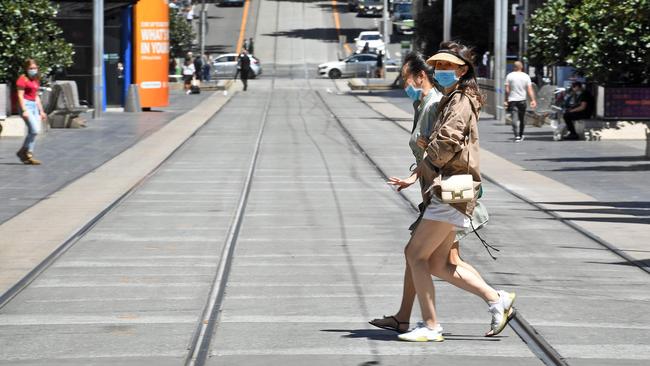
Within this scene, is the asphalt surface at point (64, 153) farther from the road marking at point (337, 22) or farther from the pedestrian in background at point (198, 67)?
the road marking at point (337, 22)

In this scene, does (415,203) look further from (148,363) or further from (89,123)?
(89,123)

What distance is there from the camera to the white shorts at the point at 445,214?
27.6ft

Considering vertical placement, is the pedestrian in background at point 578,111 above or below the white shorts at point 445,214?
below

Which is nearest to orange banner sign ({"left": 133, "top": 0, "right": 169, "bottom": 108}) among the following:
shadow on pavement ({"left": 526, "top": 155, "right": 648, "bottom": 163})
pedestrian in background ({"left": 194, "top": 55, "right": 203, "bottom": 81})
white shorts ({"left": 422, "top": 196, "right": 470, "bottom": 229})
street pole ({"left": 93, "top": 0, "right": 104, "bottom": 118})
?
street pole ({"left": 93, "top": 0, "right": 104, "bottom": 118})

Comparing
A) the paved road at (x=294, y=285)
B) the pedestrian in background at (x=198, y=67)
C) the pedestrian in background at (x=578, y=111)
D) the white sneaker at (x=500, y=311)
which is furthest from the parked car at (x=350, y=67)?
Result: the white sneaker at (x=500, y=311)

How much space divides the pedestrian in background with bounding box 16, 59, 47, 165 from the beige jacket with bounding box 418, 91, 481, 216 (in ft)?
51.4

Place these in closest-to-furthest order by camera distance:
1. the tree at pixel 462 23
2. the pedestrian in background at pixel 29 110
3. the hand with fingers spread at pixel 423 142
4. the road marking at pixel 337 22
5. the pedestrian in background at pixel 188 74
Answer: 1. the hand with fingers spread at pixel 423 142
2. the pedestrian in background at pixel 29 110
3. the tree at pixel 462 23
4. the pedestrian in background at pixel 188 74
5. the road marking at pixel 337 22

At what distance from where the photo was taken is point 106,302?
406 inches

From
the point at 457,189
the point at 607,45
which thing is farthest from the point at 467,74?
the point at 607,45

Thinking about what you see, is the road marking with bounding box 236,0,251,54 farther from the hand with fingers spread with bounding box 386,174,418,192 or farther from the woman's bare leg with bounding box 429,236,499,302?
the woman's bare leg with bounding box 429,236,499,302

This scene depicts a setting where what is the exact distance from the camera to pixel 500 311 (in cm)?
871

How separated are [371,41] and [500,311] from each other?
272 feet

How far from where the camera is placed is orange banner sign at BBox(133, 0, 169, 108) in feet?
145

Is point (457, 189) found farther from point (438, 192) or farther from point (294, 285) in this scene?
point (294, 285)
